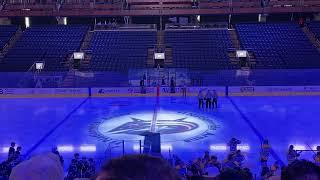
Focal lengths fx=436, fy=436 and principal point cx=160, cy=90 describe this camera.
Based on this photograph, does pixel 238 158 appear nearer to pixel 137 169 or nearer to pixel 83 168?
pixel 83 168

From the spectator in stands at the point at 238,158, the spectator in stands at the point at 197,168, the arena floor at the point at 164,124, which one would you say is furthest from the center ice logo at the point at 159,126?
the spectator in stands at the point at 197,168

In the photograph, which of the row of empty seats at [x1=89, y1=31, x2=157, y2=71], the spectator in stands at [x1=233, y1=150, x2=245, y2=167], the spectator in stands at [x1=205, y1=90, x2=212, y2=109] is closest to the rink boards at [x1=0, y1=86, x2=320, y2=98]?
the spectator in stands at [x1=205, y1=90, x2=212, y2=109]

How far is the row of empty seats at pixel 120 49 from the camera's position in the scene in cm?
3028

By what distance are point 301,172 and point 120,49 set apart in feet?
104

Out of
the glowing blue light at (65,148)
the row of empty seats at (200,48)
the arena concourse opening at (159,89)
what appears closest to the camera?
the arena concourse opening at (159,89)

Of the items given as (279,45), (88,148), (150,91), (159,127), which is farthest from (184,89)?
(88,148)

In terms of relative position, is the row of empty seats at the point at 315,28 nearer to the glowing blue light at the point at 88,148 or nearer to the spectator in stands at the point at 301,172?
the glowing blue light at the point at 88,148

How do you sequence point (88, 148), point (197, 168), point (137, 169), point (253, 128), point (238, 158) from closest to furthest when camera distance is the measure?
point (137, 169) < point (197, 168) < point (238, 158) < point (88, 148) < point (253, 128)

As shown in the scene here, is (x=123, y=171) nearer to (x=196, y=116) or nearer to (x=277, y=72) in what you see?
(x=196, y=116)

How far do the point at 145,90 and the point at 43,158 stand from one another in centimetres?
2279

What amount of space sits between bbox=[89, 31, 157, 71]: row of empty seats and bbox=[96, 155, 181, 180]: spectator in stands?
91.6 ft

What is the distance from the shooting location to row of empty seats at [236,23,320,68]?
97.9 ft

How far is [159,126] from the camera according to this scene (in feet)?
53.1

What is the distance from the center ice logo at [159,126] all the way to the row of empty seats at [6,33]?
19.0 metres
